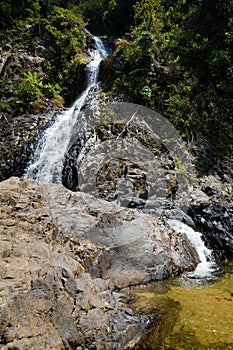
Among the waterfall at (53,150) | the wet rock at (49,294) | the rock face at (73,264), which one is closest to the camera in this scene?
the wet rock at (49,294)

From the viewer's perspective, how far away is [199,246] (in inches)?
266

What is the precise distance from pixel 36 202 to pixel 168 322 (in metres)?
3.07

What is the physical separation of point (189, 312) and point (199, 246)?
3.35 metres

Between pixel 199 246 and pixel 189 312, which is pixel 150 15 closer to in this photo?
pixel 199 246

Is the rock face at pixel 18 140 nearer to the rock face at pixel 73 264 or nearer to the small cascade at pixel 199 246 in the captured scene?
the rock face at pixel 73 264

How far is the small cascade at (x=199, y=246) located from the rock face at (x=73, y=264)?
15.0 inches

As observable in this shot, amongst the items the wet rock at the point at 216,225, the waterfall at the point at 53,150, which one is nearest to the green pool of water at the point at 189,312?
the wet rock at the point at 216,225

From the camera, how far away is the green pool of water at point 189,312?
2.97 metres

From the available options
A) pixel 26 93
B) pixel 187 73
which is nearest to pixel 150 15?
pixel 187 73

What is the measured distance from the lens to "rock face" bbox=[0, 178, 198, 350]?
2.61 metres

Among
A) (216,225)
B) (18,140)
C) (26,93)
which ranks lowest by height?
(18,140)

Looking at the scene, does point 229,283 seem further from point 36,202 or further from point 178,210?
point 36,202

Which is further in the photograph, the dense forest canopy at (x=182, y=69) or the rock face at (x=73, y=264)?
the dense forest canopy at (x=182, y=69)

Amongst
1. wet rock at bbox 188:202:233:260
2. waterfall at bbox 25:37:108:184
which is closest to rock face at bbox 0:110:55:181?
waterfall at bbox 25:37:108:184
